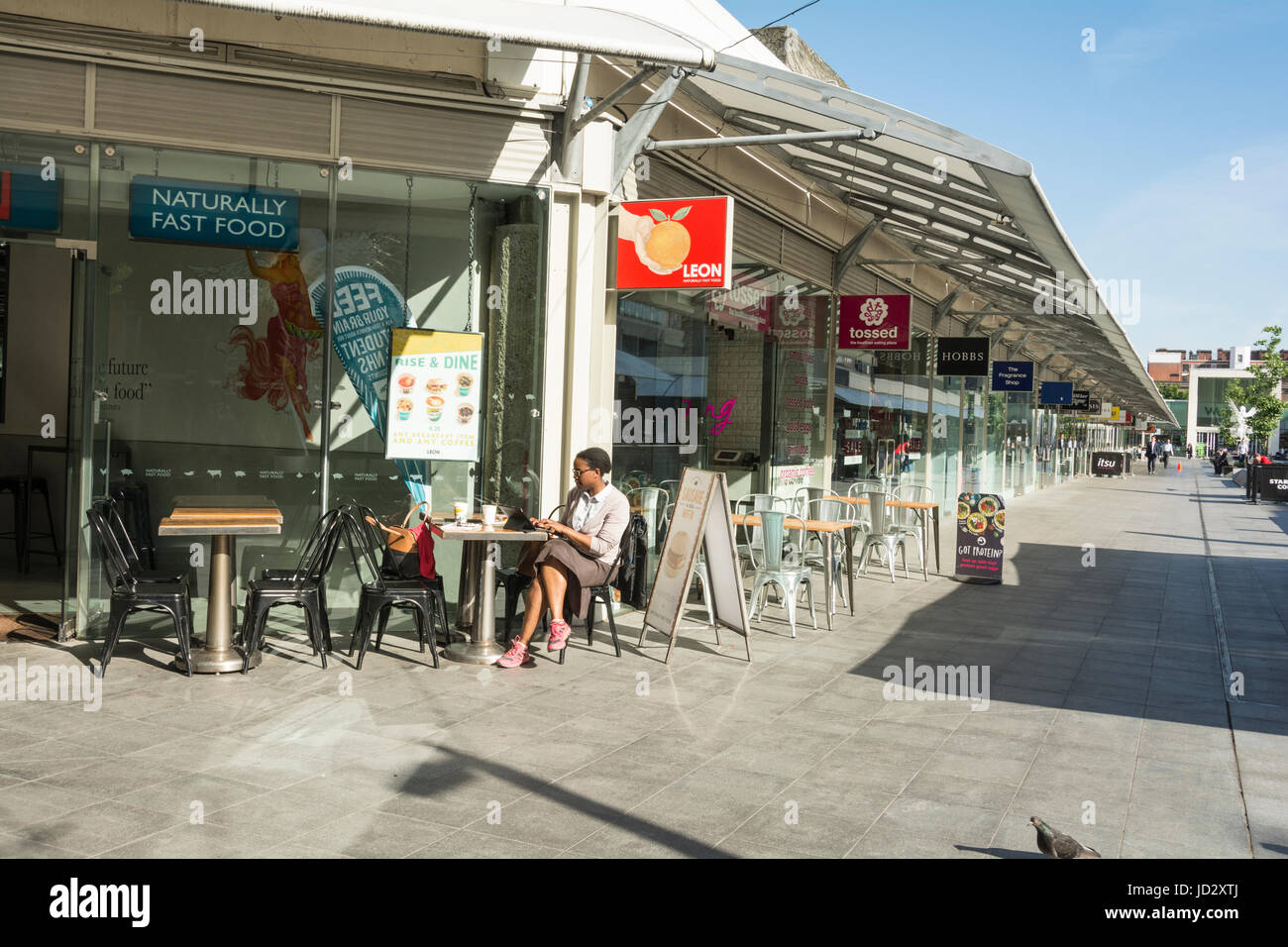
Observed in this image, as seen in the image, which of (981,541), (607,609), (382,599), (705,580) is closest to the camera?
(382,599)

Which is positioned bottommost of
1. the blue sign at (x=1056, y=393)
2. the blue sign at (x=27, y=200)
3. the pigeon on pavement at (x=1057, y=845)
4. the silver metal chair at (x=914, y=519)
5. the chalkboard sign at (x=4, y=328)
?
the pigeon on pavement at (x=1057, y=845)

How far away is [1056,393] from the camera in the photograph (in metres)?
29.3

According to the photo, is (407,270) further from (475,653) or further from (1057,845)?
(1057,845)

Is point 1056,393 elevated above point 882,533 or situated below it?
above

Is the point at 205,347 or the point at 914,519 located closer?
the point at 205,347

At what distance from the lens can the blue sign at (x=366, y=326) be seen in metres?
7.98

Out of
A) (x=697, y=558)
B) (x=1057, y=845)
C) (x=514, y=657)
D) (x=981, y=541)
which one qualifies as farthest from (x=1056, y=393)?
(x=1057, y=845)

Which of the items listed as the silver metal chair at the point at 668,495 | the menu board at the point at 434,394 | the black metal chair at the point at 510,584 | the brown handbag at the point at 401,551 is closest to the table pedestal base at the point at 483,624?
the black metal chair at the point at 510,584

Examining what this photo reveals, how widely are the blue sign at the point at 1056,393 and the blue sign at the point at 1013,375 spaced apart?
6843 millimetres

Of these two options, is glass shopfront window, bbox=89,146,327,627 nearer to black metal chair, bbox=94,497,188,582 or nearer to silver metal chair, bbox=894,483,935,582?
black metal chair, bbox=94,497,188,582

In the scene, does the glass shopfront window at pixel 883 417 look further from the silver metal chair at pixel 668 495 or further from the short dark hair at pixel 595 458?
the short dark hair at pixel 595 458

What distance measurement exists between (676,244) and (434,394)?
211 cm
